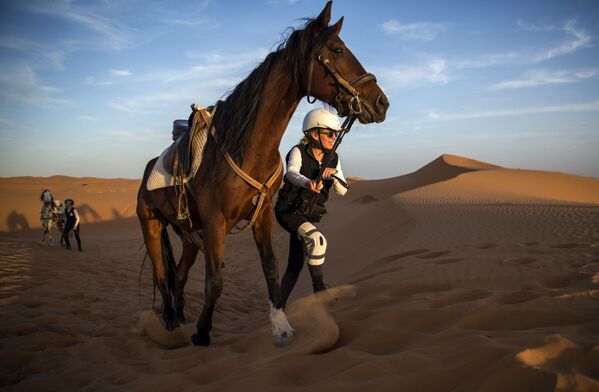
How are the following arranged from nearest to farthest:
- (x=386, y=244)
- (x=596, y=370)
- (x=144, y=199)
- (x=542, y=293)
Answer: (x=596, y=370), (x=542, y=293), (x=144, y=199), (x=386, y=244)

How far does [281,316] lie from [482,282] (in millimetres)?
2352

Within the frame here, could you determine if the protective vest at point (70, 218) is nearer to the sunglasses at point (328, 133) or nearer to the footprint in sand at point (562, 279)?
the sunglasses at point (328, 133)

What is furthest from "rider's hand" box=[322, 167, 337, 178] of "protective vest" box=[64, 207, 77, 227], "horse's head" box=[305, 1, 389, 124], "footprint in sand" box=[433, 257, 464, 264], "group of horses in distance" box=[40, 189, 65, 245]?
"group of horses in distance" box=[40, 189, 65, 245]

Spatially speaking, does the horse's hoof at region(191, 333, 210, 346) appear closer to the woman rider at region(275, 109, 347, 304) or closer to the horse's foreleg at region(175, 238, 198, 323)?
the woman rider at region(275, 109, 347, 304)

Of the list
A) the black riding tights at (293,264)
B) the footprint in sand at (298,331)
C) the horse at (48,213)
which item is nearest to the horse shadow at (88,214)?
the horse at (48,213)

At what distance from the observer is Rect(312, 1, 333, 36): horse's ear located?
3037 millimetres

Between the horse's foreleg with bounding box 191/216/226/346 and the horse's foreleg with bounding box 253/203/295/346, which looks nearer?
the horse's foreleg with bounding box 191/216/226/346

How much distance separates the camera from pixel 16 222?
24875 millimetres

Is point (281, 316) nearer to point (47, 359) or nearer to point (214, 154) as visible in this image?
point (214, 154)

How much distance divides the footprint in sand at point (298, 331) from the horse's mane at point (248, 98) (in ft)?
5.20

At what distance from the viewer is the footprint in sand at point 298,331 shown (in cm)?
293

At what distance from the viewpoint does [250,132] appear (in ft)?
11.1

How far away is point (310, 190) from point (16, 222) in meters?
28.1

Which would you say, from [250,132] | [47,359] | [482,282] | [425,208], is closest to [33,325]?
[47,359]
